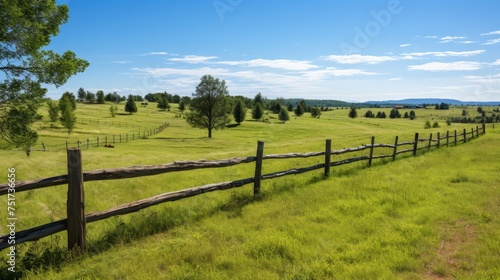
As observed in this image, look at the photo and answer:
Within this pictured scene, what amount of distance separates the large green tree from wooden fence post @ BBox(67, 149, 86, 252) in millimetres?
8135

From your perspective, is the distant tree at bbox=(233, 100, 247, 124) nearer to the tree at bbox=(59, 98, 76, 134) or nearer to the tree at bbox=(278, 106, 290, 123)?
the tree at bbox=(278, 106, 290, 123)

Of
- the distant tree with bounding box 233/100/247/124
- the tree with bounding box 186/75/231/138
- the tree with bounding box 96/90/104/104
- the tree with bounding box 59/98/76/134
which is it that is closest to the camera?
the tree with bounding box 59/98/76/134

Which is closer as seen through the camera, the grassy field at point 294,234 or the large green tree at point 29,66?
the grassy field at point 294,234

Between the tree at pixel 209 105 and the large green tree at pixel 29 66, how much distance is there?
151 feet

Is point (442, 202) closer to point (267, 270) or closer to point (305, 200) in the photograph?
point (305, 200)

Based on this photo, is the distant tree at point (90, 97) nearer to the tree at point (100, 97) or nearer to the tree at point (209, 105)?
the tree at point (100, 97)

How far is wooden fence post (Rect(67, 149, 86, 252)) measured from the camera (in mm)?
4855

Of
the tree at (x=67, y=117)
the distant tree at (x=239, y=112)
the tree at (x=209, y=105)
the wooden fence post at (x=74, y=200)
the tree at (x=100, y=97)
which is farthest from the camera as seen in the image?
the tree at (x=100, y=97)

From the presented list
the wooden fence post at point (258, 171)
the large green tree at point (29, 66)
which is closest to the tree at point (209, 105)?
the large green tree at point (29, 66)

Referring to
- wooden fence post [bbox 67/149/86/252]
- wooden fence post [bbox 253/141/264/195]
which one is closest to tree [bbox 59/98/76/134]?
wooden fence post [bbox 253/141/264/195]

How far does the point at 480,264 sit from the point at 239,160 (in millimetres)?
5480

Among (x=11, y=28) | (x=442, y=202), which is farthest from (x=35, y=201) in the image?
(x=442, y=202)

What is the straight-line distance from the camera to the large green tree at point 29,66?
10438 mm

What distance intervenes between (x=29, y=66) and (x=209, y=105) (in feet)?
154
